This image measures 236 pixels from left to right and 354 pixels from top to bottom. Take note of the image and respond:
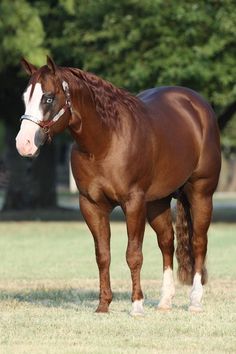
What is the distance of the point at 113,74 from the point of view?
2906 centimetres

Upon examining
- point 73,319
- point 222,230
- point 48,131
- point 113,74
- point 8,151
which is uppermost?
point 48,131

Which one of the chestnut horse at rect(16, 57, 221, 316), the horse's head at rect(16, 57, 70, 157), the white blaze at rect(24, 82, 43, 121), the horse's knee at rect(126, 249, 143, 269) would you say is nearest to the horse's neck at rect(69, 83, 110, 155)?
the chestnut horse at rect(16, 57, 221, 316)

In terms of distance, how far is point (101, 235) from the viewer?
436 inches

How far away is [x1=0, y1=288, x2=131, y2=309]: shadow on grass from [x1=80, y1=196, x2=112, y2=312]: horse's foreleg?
0.68 metres

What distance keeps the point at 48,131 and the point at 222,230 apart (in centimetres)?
1730

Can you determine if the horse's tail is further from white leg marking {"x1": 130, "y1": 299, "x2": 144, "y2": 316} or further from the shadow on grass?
white leg marking {"x1": 130, "y1": 299, "x2": 144, "y2": 316}

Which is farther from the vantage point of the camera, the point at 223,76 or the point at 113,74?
the point at 113,74

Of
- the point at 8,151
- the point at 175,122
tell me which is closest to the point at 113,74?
the point at 8,151

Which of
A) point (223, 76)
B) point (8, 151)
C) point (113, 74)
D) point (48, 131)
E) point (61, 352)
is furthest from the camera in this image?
point (8, 151)

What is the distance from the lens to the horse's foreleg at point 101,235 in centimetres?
1095

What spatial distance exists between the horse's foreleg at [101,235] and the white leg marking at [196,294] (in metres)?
0.85

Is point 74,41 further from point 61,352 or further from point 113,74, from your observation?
Result: point 61,352

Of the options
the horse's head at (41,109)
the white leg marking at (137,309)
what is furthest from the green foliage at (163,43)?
the horse's head at (41,109)

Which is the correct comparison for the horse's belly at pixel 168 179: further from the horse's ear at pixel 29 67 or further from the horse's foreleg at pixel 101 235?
the horse's ear at pixel 29 67
